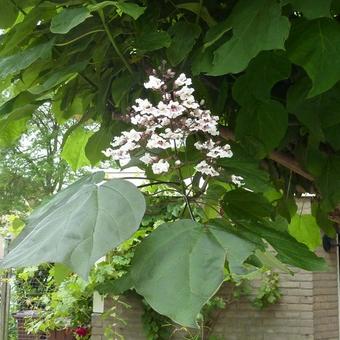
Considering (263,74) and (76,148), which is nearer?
(263,74)

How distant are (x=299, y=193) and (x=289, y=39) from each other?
1.86 ft

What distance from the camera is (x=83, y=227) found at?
660 millimetres

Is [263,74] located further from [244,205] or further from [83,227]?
[83,227]

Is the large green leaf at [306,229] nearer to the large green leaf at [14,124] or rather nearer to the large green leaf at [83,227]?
the large green leaf at [14,124]

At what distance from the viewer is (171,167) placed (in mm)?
864

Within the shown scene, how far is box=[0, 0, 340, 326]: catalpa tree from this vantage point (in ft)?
2.19

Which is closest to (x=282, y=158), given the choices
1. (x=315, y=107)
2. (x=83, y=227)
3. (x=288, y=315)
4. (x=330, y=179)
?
(x=330, y=179)

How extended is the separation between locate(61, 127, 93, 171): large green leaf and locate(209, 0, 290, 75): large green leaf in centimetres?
65

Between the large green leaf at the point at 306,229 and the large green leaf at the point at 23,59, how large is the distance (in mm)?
824

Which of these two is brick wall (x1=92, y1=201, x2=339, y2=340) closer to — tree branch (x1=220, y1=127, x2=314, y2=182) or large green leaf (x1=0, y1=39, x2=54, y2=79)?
tree branch (x1=220, y1=127, x2=314, y2=182)

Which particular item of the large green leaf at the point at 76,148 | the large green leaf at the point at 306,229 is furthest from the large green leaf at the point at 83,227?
the large green leaf at the point at 306,229

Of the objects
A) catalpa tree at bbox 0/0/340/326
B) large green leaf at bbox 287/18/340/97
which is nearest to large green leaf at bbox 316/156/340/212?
catalpa tree at bbox 0/0/340/326

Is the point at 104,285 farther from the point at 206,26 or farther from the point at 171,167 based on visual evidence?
the point at 206,26

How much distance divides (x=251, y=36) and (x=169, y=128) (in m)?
0.16
